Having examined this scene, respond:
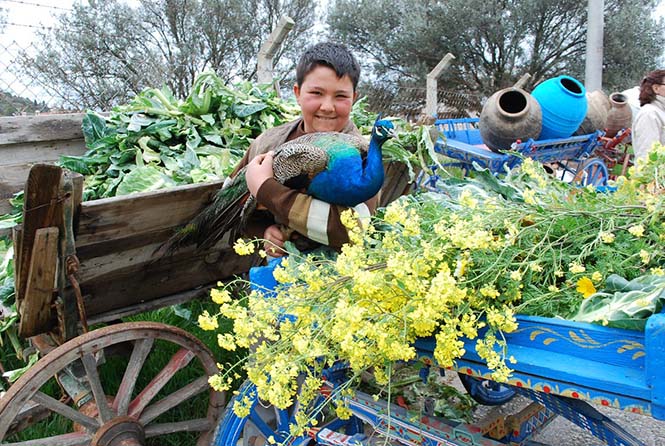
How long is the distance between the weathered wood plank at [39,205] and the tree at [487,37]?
16.4m

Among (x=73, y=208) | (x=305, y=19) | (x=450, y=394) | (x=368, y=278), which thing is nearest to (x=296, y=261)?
(x=368, y=278)

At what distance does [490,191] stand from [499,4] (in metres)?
17.1

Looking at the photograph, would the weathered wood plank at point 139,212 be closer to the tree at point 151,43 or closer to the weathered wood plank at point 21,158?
the weathered wood plank at point 21,158

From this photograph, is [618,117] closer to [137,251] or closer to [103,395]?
[137,251]

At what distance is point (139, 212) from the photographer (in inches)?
90.9

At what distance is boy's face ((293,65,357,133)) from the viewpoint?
2207mm

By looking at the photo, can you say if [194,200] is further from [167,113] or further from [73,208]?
[167,113]

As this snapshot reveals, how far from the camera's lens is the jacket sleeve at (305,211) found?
1963mm

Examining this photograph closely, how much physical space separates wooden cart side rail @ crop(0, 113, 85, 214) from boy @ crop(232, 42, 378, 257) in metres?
1.88

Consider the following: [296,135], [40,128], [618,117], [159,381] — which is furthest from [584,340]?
[618,117]

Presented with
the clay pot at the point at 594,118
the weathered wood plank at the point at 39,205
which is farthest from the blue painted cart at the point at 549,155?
the weathered wood plank at the point at 39,205

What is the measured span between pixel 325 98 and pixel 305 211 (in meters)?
0.53

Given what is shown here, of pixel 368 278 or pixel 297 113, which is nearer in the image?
pixel 368 278

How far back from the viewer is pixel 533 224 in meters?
1.46
